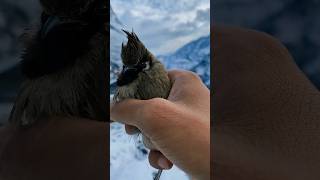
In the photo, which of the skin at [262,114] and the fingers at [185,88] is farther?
the fingers at [185,88]

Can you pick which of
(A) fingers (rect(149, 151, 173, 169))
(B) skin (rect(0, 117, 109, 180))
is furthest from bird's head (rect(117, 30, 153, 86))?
(B) skin (rect(0, 117, 109, 180))

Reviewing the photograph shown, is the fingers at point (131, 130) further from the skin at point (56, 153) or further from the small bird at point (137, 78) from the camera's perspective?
the skin at point (56, 153)

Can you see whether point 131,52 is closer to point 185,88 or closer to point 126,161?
point 185,88

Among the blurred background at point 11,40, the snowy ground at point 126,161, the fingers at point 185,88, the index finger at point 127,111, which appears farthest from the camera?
the snowy ground at point 126,161

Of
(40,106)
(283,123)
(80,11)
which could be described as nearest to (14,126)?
(40,106)

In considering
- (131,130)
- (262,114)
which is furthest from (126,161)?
(262,114)

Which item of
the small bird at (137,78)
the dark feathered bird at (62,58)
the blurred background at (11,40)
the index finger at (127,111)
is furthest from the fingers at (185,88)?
the blurred background at (11,40)
